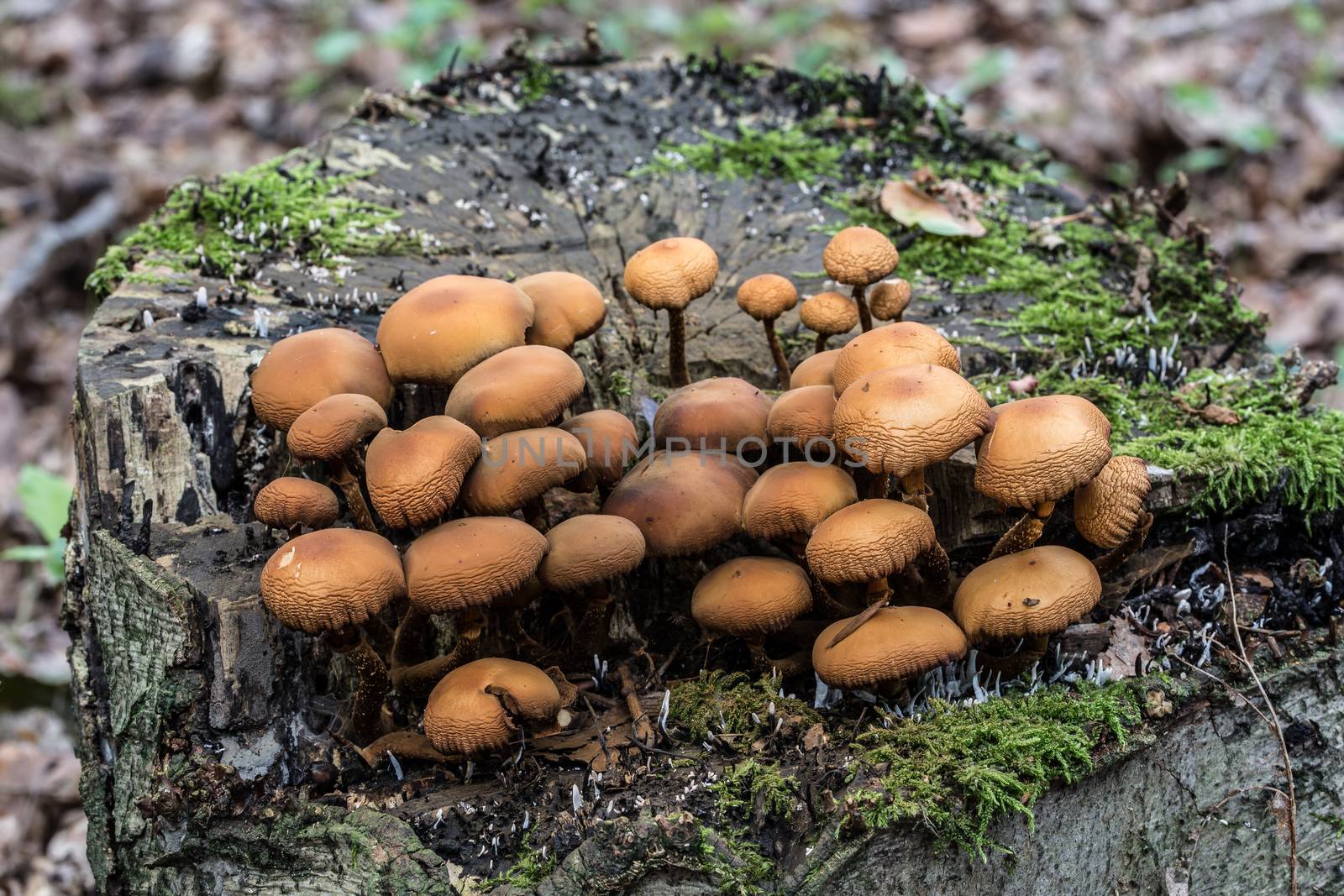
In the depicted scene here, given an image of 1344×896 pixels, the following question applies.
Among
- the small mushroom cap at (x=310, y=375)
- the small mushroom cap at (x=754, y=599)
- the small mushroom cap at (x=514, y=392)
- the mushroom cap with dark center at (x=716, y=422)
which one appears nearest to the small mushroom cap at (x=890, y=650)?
the small mushroom cap at (x=754, y=599)

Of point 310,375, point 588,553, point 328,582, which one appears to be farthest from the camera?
point 310,375

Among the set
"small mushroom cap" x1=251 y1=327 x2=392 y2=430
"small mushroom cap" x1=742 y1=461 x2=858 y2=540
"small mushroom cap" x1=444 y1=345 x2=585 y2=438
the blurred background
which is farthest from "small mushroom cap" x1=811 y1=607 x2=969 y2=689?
the blurred background

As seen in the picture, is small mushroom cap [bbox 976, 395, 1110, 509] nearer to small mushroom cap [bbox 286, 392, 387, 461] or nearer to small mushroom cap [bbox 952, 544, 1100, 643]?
small mushroom cap [bbox 952, 544, 1100, 643]

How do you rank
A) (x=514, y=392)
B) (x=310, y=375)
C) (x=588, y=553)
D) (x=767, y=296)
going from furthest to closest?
(x=767, y=296), (x=310, y=375), (x=514, y=392), (x=588, y=553)

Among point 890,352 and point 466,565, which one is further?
point 890,352

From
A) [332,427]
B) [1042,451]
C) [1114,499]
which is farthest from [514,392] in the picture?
[1114,499]

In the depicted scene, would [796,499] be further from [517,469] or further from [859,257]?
[859,257]

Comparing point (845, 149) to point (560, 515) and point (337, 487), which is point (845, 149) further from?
point (337, 487)
